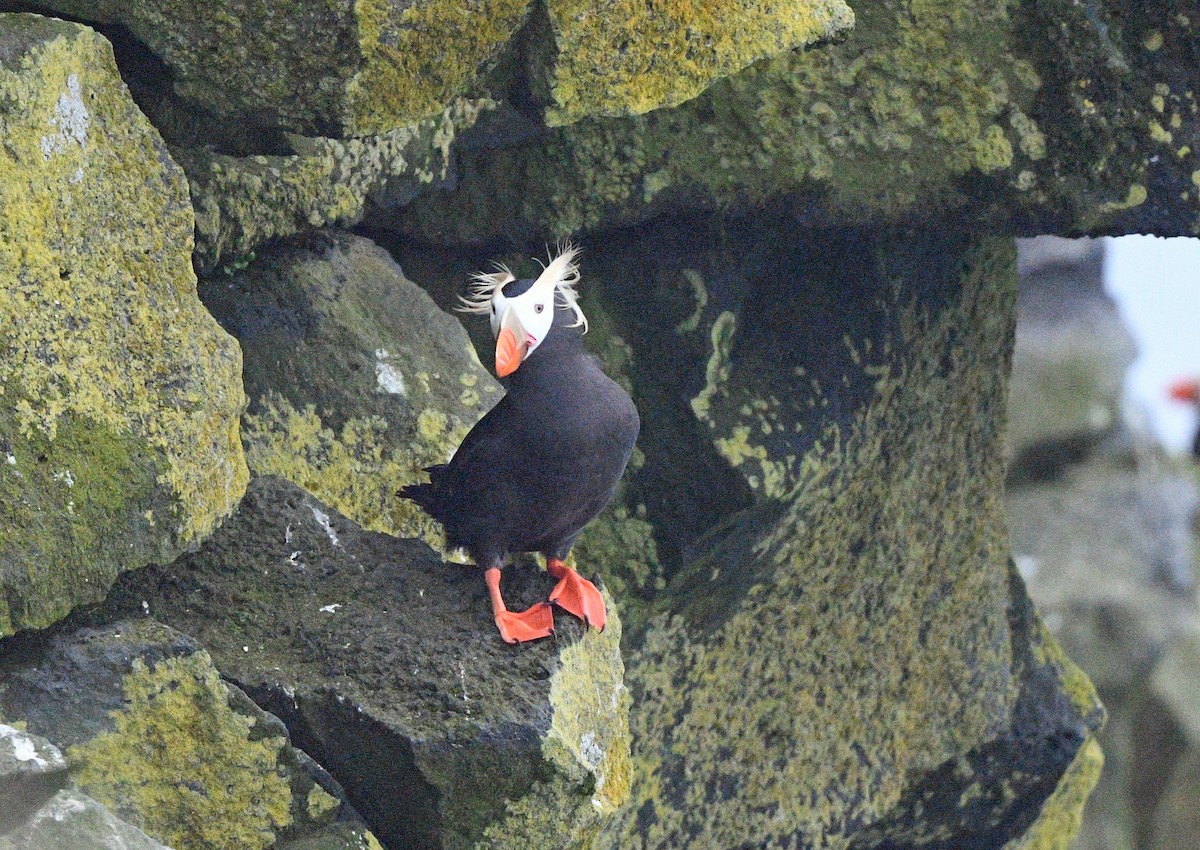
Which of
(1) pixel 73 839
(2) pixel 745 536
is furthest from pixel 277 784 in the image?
(2) pixel 745 536

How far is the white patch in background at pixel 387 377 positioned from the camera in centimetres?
456

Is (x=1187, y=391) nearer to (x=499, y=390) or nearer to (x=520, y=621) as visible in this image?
(x=499, y=390)

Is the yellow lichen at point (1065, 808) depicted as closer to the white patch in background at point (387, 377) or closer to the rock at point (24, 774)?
the white patch in background at point (387, 377)

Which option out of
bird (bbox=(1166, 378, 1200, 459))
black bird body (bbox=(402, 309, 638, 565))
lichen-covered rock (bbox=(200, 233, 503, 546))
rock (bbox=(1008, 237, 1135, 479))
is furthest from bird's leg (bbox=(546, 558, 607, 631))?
bird (bbox=(1166, 378, 1200, 459))

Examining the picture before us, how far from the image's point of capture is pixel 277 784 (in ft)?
10.9

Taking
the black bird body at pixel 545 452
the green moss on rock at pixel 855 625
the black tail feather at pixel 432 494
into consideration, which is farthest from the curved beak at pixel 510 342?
the green moss on rock at pixel 855 625

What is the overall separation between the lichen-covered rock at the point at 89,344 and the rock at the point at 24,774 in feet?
0.84

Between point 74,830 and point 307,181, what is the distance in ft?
7.01

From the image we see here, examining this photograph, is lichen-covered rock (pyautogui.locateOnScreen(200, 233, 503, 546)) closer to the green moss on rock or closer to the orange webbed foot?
the orange webbed foot

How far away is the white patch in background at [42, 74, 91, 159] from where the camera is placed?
3221mm

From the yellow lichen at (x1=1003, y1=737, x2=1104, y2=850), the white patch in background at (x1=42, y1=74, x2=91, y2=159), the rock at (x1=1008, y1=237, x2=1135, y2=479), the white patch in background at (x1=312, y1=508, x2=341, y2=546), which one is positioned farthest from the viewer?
the rock at (x1=1008, y1=237, x2=1135, y2=479)

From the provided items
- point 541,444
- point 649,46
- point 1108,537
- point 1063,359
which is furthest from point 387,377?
point 1063,359

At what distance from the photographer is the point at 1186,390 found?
17656mm

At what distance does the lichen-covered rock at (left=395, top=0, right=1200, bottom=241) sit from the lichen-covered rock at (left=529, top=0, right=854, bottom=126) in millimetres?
758
